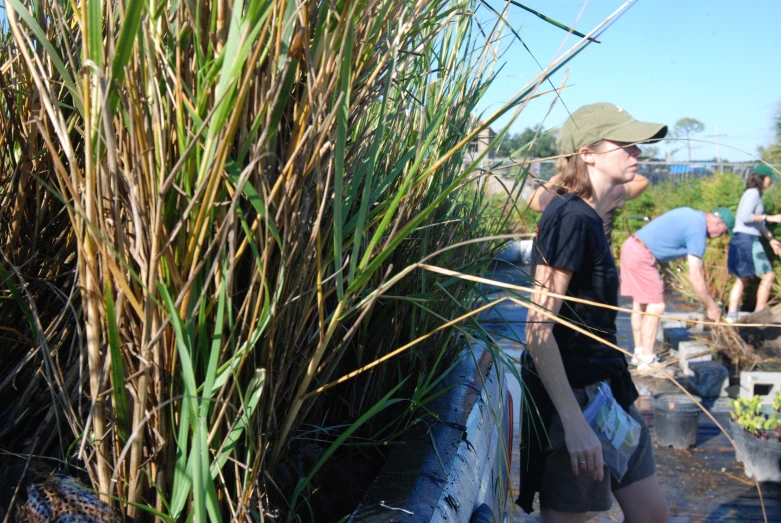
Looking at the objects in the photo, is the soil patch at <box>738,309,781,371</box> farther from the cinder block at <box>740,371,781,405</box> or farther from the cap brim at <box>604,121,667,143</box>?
the cap brim at <box>604,121,667,143</box>

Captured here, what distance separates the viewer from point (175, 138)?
2.95 feet

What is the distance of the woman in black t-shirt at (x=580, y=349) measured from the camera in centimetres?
238

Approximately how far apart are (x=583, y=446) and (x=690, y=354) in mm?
5885

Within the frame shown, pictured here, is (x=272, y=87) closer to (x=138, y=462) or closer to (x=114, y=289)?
(x=114, y=289)

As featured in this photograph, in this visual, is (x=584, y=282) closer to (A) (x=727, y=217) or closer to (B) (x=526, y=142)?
(B) (x=526, y=142)

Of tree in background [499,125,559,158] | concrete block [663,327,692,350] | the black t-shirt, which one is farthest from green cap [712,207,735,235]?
tree in background [499,125,559,158]

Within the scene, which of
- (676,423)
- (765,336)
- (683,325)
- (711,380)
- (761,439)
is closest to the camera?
(761,439)

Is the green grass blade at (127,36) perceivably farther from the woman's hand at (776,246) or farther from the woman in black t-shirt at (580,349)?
the woman's hand at (776,246)

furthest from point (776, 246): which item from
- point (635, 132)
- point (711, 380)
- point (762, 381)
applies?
point (635, 132)

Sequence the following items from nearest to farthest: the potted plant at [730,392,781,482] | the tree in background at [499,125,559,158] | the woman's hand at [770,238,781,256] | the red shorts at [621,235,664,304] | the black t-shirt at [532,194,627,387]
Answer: the tree in background at [499,125,559,158] < the black t-shirt at [532,194,627,387] < the potted plant at [730,392,781,482] < the red shorts at [621,235,664,304] < the woman's hand at [770,238,781,256]

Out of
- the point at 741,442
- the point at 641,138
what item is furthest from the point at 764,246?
the point at 641,138

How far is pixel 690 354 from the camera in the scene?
7586mm

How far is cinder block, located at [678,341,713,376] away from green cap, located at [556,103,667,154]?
17.6ft

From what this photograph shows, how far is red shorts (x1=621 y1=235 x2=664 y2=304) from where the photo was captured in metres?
7.52
